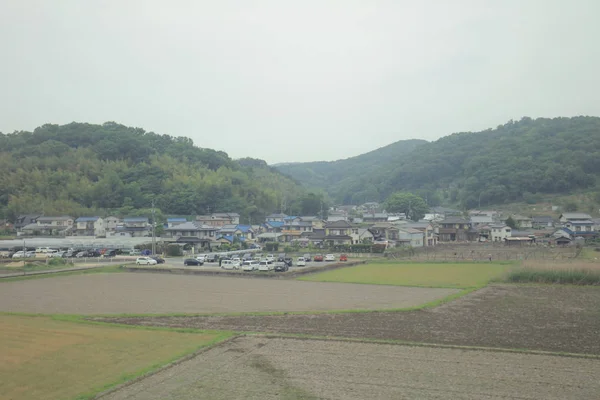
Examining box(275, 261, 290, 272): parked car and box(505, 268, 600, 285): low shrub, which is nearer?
box(505, 268, 600, 285): low shrub

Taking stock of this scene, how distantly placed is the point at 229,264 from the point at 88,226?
31343mm

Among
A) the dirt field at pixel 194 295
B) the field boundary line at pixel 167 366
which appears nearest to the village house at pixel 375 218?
the dirt field at pixel 194 295

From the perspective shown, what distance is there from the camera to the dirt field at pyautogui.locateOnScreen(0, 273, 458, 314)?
15646 millimetres

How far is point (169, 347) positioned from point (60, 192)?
56.2 meters

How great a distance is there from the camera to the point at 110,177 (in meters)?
63.5

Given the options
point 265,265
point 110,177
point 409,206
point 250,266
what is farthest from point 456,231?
point 110,177

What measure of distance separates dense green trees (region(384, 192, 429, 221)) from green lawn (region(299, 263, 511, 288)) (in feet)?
145

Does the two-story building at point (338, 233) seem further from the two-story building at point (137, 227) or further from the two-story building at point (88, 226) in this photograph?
the two-story building at point (88, 226)

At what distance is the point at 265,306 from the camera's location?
15797mm

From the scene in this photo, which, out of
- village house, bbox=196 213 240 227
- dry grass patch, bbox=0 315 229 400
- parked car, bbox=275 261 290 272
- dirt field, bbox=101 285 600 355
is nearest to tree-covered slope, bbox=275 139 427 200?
village house, bbox=196 213 240 227

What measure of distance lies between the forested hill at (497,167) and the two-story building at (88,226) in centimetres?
6048

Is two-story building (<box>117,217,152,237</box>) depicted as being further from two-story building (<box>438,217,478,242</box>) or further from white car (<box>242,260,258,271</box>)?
two-story building (<box>438,217,478,242</box>)

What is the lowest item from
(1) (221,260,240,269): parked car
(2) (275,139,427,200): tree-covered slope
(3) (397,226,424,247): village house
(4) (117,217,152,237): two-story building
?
(1) (221,260,240,269): parked car

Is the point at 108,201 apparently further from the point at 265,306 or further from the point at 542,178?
the point at 542,178
